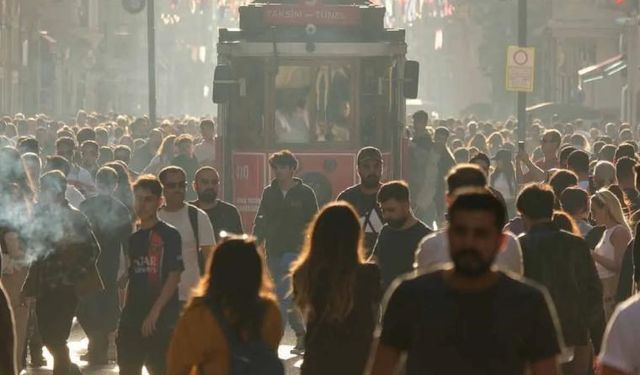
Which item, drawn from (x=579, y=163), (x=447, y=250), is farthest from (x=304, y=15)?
(x=447, y=250)

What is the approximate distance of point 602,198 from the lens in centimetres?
1296

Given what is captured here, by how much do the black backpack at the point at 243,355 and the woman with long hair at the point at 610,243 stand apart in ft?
18.7

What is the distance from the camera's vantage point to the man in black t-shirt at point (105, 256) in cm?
1502

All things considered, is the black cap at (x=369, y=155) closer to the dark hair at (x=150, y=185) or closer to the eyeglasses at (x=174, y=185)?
the eyeglasses at (x=174, y=185)

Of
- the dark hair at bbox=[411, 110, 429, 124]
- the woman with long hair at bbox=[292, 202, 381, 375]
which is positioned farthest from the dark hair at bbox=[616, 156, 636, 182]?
the dark hair at bbox=[411, 110, 429, 124]

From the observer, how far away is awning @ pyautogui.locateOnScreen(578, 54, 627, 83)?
64.2 meters

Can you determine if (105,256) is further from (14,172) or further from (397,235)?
(397,235)

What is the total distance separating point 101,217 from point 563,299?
202 inches

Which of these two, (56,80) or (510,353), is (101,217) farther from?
(56,80)

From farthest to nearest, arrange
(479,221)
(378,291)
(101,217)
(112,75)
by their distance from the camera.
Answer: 1. (112,75)
2. (101,217)
3. (378,291)
4. (479,221)

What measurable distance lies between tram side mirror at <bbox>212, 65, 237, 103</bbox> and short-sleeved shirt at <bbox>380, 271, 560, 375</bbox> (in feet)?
51.8

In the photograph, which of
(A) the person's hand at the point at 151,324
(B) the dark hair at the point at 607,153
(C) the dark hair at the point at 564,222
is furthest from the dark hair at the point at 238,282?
(B) the dark hair at the point at 607,153

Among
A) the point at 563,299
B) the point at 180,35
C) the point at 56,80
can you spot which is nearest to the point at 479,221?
the point at 563,299

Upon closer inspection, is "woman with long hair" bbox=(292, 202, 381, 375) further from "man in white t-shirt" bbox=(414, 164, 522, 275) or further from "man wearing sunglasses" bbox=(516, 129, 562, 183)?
"man wearing sunglasses" bbox=(516, 129, 562, 183)
